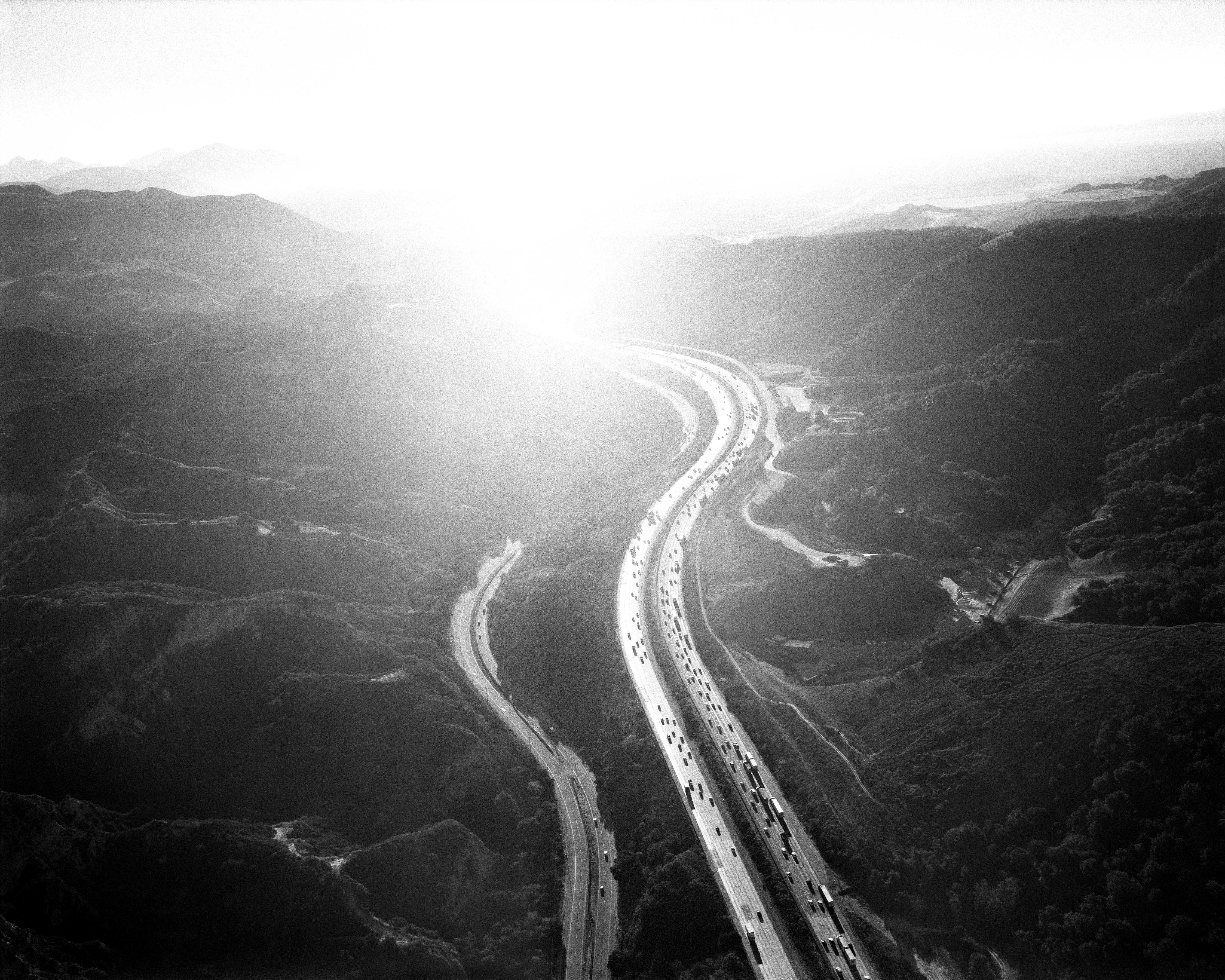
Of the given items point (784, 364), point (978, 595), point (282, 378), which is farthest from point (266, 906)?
point (784, 364)

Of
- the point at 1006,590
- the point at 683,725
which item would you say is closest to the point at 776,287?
the point at 1006,590

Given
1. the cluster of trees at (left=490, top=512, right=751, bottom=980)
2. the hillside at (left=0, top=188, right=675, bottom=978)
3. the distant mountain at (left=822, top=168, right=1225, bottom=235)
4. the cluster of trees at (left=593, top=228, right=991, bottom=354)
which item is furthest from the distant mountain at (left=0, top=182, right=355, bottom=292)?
the distant mountain at (left=822, top=168, right=1225, bottom=235)

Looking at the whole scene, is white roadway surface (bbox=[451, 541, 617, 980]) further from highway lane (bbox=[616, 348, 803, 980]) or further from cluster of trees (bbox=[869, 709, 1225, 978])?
cluster of trees (bbox=[869, 709, 1225, 978])

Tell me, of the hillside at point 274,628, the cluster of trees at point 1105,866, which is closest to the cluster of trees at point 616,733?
the hillside at point 274,628

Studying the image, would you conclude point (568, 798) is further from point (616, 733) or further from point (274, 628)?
point (274, 628)

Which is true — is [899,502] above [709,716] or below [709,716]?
above
